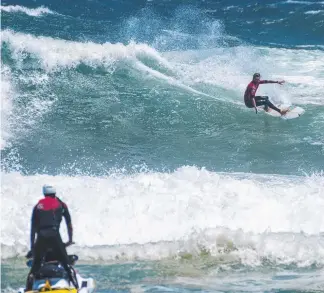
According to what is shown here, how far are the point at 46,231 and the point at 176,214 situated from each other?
389 cm

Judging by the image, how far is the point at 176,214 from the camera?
1075 cm

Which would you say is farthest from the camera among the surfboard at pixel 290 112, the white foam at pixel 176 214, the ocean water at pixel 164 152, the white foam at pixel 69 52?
the white foam at pixel 69 52

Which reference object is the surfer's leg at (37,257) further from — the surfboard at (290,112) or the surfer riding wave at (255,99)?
the surfboard at (290,112)

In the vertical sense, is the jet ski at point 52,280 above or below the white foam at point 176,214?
below

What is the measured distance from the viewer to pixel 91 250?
377 inches

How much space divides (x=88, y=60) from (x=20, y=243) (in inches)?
417

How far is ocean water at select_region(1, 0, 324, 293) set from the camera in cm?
943

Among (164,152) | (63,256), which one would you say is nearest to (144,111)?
(164,152)

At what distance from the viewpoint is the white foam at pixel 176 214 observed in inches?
386

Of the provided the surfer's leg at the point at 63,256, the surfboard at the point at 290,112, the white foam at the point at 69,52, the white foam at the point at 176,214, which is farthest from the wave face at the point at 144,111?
the surfer's leg at the point at 63,256

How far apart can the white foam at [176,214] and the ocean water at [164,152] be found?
3 cm

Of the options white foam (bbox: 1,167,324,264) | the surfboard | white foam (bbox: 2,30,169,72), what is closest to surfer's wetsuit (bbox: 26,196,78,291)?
white foam (bbox: 1,167,324,264)

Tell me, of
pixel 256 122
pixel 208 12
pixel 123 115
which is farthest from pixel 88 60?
pixel 208 12

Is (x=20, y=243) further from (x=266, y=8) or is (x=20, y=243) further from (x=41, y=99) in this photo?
(x=266, y=8)
